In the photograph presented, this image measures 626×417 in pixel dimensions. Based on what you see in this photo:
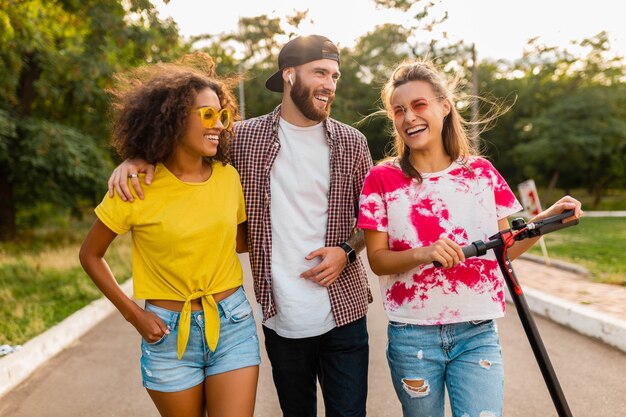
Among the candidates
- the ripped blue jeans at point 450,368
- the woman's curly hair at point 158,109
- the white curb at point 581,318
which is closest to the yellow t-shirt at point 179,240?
the woman's curly hair at point 158,109

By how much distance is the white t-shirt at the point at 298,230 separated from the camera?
2.91 m

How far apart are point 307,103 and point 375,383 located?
267cm

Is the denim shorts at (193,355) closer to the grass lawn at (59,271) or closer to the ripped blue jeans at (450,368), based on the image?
the ripped blue jeans at (450,368)

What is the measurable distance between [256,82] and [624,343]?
110 feet

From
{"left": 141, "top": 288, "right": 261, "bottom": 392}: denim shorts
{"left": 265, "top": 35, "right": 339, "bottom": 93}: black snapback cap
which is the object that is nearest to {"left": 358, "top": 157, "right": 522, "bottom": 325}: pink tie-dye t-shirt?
{"left": 141, "top": 288, "right": 261, "bottom": 392}: denim shorts

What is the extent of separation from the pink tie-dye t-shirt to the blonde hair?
0.07 meters

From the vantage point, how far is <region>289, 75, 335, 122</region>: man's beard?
3021mm

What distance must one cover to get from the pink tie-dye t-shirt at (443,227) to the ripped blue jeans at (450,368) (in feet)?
0.21

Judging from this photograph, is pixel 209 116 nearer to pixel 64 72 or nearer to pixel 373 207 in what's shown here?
pixel 373 207

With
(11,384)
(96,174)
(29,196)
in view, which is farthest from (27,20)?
(29,196)

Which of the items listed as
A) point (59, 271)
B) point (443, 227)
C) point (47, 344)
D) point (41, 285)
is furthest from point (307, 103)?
point (59, 271)

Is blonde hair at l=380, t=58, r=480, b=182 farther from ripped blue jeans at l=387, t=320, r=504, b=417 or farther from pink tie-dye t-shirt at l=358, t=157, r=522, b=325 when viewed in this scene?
ripped blue jeans at l=387, t=320, r=504, b=417

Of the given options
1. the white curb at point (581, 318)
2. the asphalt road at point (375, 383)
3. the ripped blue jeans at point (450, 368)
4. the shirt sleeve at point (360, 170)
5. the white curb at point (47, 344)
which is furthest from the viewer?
the white curb at point (581, 318)

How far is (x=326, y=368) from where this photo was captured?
3.04 metres
